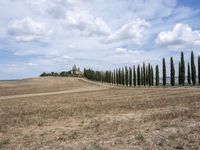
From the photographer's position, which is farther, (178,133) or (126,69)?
(126,69)

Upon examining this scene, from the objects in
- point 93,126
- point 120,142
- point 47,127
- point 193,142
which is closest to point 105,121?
point 93,126

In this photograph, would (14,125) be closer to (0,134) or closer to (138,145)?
(0,134)

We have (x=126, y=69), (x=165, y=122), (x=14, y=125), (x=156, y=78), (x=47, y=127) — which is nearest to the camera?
(x=165, y=122)

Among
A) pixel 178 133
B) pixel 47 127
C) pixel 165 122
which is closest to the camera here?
pixel 178 133

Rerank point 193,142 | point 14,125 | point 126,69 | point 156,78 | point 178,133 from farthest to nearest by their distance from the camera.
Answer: point 126,69 < point 156,78 < point 14,125 < point 178,133 < point 193,142

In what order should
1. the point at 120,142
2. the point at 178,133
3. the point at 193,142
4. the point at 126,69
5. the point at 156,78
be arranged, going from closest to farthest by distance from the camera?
the point at 193,142, the point at 120,142, the point at 178,133, the point at 156,78, the point at 126,69

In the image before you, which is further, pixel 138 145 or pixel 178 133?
pixel 178 133

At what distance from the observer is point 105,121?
14.2 metres

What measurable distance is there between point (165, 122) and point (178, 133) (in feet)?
7.95

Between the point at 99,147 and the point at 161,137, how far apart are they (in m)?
2.13

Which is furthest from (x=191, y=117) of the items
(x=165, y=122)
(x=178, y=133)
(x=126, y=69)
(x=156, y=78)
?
Answer: (x=126, y=69)

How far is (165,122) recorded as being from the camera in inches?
486

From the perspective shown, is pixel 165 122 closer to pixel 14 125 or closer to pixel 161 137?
pixel 161 137

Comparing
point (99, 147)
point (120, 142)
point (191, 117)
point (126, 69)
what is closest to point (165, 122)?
point (191, 117)
